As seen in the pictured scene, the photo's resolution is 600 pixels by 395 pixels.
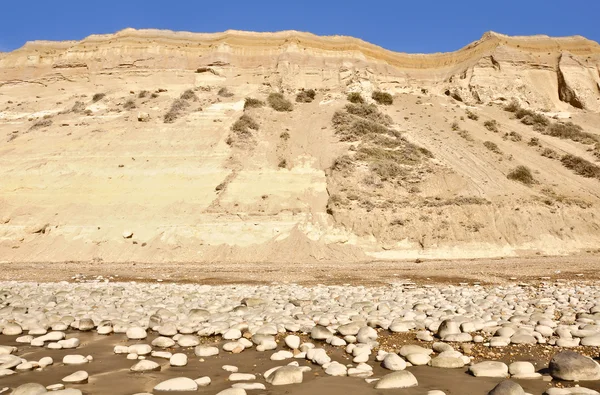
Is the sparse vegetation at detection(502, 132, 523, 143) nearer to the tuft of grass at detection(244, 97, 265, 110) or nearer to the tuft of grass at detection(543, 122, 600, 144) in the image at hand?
the tuft of grass at detection(543, 122, 600, 144)

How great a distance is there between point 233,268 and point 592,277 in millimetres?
12095

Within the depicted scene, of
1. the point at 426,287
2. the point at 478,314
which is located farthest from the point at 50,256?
the point at 478,314

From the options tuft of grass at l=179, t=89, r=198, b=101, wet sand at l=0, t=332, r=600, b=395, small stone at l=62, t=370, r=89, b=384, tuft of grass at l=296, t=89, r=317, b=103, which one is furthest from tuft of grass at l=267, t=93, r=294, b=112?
small stone at l=62, t=370, r=89, b=384

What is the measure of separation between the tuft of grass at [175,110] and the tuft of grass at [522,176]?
22.8 m

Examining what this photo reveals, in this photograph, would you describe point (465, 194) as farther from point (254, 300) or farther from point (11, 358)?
point (11, 358)

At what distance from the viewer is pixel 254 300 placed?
9461mm

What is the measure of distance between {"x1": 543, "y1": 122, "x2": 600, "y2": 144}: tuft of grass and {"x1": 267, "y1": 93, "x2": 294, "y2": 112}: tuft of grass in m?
19.5

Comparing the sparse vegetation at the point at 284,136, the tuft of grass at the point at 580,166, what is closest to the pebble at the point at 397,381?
the sparse vegetation at the point at 284,136

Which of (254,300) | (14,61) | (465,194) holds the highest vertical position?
(14,61)

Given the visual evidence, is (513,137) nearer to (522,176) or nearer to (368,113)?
(522,176)

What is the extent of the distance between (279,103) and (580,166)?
816 inches

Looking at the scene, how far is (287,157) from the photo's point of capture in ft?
89.8

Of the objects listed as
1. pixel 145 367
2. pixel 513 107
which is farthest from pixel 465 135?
pixel 145 367

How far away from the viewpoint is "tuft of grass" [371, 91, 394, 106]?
3978cm
